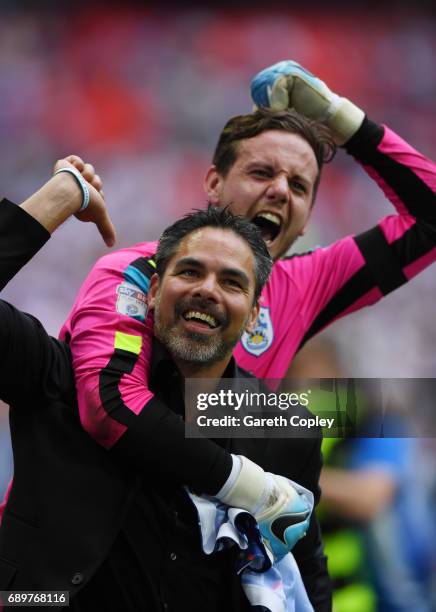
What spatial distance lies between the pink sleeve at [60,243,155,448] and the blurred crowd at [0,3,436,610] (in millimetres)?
2807

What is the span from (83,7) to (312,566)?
447cm

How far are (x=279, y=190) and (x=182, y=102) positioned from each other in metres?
2.91

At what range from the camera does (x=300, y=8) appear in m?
5.55

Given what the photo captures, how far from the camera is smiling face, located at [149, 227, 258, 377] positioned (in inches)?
79.4

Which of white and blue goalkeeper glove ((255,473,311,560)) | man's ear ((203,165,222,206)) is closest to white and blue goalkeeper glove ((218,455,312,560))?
white and blue goalkeeper glove ((255,473,311,560))

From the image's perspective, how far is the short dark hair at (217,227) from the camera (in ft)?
7.13

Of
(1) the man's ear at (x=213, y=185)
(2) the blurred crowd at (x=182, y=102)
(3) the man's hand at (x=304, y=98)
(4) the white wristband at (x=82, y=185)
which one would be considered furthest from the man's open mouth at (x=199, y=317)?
(2) the blurred crowd at (x=182, y=102)

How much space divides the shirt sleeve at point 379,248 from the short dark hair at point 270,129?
13 cm

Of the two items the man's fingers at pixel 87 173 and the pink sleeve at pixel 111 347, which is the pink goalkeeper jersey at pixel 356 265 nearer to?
the pink sleeve at pixel 111 347

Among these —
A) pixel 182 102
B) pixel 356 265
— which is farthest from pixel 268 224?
pixel 182 102

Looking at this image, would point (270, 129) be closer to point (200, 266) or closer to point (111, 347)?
point (200, 266)

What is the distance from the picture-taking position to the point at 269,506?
1842 mm

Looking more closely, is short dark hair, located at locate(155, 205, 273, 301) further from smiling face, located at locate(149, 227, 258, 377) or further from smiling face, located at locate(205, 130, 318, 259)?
smiling face, located at locate(205, 130, 318, 259)

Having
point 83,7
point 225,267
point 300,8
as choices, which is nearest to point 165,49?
point 83,7
